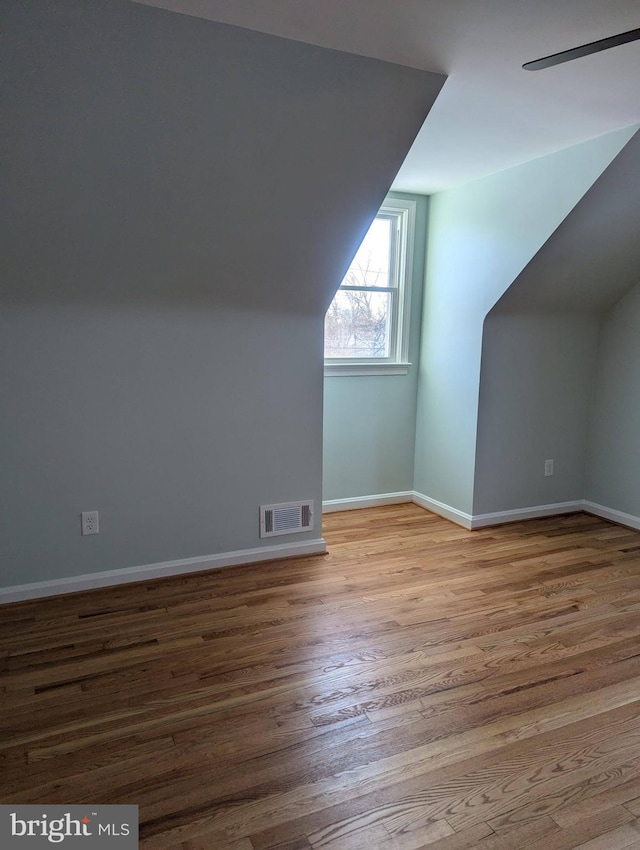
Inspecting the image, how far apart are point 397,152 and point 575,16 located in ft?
2.85

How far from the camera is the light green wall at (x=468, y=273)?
3.30 meters

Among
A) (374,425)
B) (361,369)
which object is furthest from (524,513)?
(361,369)

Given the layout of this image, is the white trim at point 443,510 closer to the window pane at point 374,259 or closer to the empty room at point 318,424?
the empty room at point 318,424

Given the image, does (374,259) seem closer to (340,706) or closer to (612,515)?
(612,515)

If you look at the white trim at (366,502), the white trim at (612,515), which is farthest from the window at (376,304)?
the white trim at (612,515)

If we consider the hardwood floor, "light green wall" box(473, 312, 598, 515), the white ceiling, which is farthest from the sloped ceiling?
the hardwood floor

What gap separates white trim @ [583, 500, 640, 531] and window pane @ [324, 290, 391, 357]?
200 cm

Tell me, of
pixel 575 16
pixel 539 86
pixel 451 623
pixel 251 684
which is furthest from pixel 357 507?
pixel 575 16

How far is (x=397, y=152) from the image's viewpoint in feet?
8.48

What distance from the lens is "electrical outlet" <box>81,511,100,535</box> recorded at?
301cm

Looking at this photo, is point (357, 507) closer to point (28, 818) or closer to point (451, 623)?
point (451, 623)

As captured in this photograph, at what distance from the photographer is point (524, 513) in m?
4.28

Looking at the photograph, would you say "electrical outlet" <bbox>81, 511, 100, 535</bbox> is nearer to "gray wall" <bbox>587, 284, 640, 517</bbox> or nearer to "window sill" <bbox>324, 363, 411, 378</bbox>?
"window sill" <bbox>324, 363, 411, 378</bbox>

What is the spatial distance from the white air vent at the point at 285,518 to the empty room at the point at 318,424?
0.06 ft
